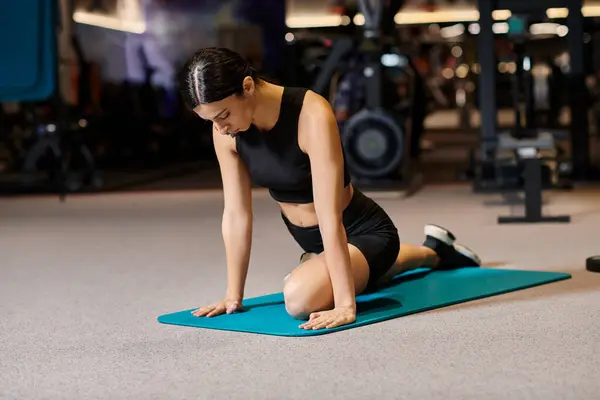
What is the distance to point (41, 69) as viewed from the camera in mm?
5574

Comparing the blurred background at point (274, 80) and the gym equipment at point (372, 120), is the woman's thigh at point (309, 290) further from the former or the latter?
the gym equipment at point (372, 120)

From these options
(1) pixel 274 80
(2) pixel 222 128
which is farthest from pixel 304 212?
(1) pixel 274 80

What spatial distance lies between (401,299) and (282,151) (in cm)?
60

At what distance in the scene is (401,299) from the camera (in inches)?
125

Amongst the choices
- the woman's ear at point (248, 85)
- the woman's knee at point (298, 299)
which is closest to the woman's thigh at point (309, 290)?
the woman's knee at point (298, 299)

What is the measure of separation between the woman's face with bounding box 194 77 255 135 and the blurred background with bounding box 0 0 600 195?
3.16 m

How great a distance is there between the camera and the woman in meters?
2.70

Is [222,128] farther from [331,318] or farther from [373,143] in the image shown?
[373,143]

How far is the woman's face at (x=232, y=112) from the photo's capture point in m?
2.67

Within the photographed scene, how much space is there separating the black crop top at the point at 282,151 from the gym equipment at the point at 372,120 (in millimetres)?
3498

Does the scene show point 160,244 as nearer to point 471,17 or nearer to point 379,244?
point 379,244

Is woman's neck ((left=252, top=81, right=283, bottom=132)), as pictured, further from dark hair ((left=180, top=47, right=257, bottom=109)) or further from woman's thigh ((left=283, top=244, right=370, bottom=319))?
woman's thigh ((left=283, top=244, right=370, bottom=319))

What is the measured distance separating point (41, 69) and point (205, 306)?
2.81 meters

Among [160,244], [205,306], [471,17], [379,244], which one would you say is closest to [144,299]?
[205,306]
